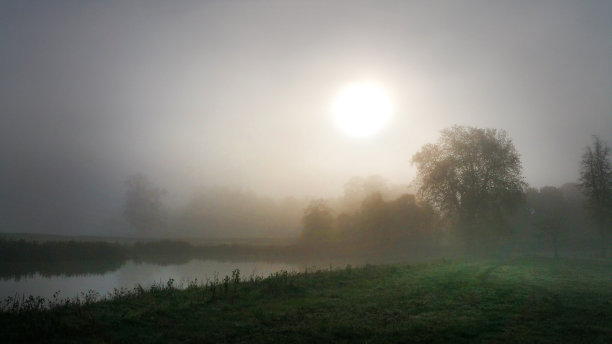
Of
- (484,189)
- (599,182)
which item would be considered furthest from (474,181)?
(599,182)

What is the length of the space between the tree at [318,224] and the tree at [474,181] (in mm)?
22627

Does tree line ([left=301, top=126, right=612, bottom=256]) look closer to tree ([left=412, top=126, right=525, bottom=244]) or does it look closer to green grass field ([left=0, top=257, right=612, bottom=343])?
tree ([left=412, top=126, right=525, bottom=244])

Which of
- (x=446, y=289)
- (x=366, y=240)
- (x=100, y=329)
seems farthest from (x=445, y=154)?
(x=100, y=329)

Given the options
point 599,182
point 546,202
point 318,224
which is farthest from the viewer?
point 318,224

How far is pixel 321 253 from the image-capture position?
55.7 metres

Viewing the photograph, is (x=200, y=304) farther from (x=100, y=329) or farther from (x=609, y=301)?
(x=609, y=301)

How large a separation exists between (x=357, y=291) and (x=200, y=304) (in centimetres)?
603

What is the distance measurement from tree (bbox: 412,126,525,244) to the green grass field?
82.1 ft

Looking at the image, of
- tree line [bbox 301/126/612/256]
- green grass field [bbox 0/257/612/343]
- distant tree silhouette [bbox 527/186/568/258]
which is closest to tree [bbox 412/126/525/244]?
tree line [bbox 301/126/612/256]

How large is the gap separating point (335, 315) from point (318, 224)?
5087 cm

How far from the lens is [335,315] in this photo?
407 inches

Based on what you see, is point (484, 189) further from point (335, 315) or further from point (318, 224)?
point (335, 315)

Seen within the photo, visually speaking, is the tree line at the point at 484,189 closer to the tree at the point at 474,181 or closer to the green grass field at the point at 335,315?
the tree at the point at 474,181

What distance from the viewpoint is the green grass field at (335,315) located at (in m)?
8.45
